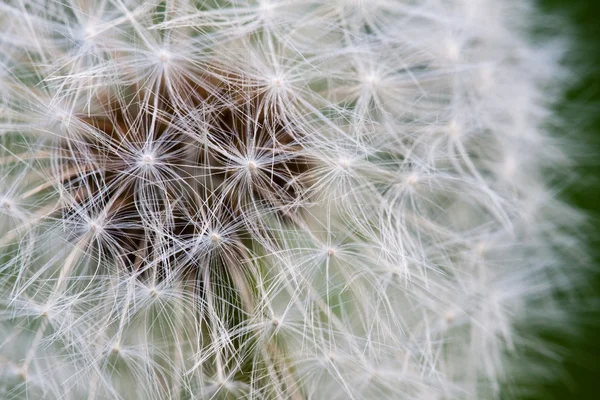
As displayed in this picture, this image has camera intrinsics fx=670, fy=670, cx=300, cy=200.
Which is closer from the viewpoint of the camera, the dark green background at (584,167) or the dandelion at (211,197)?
the dandelion at (211,197)

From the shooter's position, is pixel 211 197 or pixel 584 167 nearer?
pixel 211 197

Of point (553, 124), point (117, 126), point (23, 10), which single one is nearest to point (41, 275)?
point (117, 126)

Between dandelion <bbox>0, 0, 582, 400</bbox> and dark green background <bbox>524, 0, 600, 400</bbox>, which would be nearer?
dandelion <bbox>0, 0, 582, 400</bbox>

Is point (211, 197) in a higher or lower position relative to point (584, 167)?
higher
